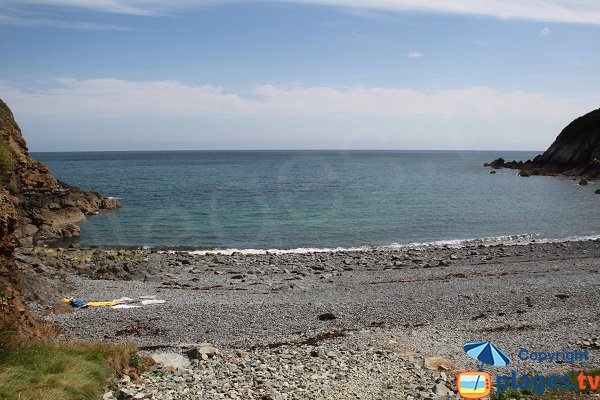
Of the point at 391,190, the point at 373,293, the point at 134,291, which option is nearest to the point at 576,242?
the point at 373,293

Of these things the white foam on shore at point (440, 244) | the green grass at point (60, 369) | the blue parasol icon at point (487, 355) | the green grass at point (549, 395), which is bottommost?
the white foam on shore at point (440, 244)

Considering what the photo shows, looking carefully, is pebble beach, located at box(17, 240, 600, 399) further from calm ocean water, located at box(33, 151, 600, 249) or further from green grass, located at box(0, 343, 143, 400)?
calm ocean water, located at box(33, 151, 600, 249)

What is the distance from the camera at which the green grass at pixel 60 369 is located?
8.51 meters

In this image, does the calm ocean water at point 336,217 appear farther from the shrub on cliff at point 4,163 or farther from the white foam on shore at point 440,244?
the shrub on cliff at point 4,163

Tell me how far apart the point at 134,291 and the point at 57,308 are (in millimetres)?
3673

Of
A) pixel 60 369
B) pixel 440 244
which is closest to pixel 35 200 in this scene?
pixel 440 244

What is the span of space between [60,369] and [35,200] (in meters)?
37.1

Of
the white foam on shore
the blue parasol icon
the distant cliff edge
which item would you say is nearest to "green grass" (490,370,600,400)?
the blue parasol icon

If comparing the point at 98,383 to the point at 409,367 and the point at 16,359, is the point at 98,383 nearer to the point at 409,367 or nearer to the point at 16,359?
the point at 16,359

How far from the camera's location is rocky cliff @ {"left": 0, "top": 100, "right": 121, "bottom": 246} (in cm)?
3765

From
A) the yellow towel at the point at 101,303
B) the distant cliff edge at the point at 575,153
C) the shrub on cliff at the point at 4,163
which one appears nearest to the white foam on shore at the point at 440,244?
the yellow towel at the point at 101,303

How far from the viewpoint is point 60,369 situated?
9.55 metres

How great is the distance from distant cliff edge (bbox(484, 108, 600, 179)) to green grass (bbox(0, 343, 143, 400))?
9137cm

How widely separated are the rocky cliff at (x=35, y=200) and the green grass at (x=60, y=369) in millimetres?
27520
